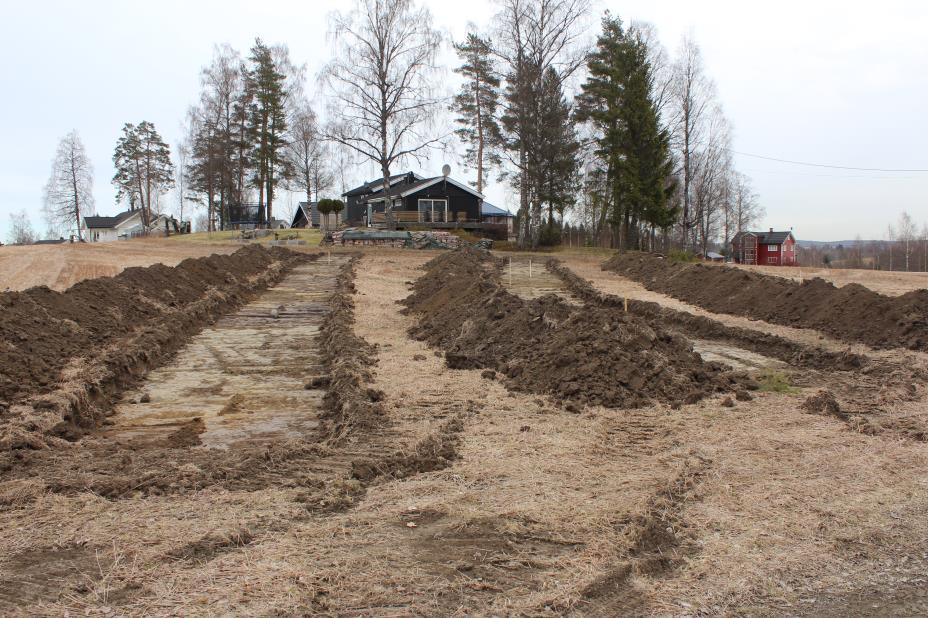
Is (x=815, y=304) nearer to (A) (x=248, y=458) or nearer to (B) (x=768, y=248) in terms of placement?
(A) (x=248, y=458)

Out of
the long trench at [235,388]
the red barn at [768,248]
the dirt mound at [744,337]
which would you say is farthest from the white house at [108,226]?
the dirt mound at [744,337]

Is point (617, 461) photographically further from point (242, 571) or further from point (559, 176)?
point (559, 176)

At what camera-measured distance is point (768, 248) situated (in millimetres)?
57594

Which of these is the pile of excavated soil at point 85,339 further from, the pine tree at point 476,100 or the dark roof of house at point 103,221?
the dark roof of house at point 103,221

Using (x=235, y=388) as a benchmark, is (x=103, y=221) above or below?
above

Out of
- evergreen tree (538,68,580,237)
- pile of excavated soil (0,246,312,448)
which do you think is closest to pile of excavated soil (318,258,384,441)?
pile of excavated soil (0,246,312,448)

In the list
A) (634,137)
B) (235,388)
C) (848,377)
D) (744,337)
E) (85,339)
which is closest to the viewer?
(235,388)

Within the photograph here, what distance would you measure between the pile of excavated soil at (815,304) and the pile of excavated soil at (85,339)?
431 inches

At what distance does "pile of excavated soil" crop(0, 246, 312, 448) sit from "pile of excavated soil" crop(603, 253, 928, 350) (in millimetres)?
10945

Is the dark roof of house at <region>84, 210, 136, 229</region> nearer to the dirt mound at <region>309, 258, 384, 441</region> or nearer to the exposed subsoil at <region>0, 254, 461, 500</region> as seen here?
the dirt mound at <region>309, 258, 384, 441</region>

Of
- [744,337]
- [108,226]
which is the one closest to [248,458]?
[744,337]

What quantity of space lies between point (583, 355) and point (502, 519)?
409 centimetres

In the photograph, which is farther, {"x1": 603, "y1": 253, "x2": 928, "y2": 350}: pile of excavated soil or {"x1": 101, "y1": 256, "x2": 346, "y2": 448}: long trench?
{"x1": 603, "y1": 253, "x2": 928, "y2": 350}: pile of excavated soil

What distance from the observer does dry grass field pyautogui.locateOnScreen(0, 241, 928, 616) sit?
3.54 m
